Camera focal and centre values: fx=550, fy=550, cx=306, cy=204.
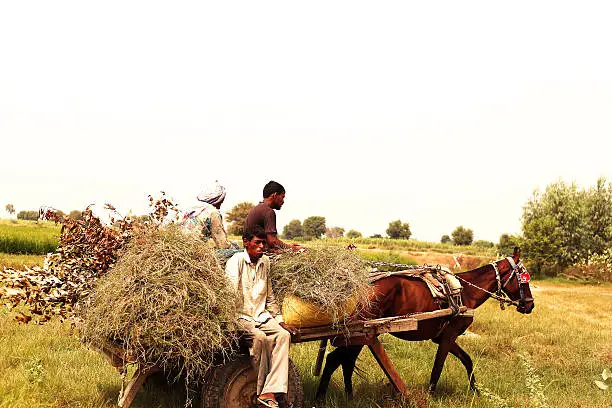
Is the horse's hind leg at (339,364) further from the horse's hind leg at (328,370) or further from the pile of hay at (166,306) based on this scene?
the pile of hay at (166,306)

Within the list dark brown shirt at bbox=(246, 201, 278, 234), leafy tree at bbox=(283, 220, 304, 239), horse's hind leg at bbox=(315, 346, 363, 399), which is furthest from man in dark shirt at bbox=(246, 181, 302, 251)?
leafy tree at bbox=(283, 220, 304, 239)

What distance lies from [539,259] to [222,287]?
123 feet

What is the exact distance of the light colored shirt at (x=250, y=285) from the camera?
531 cm

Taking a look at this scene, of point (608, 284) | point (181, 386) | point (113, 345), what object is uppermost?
point (113, 345)

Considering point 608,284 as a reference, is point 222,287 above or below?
above

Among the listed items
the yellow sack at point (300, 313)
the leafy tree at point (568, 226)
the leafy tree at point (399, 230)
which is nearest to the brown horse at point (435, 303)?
the yellow sack at point (300, 313)

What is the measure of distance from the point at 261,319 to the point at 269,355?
1.14 feet

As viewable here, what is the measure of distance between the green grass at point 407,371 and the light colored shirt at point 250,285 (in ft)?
5.26

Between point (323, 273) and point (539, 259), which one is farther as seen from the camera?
point (539, 259)

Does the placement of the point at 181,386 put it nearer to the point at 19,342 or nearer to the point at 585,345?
the point at 19,342

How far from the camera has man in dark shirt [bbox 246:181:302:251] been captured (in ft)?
19.6

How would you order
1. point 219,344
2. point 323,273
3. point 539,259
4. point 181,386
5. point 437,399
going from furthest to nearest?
point 539,259 → point 437,399 → point 181,386 → point 323,273 → point 219,344

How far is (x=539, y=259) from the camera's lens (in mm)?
38312

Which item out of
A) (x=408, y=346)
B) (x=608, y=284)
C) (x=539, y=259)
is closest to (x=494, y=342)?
(x=408, y=346)
